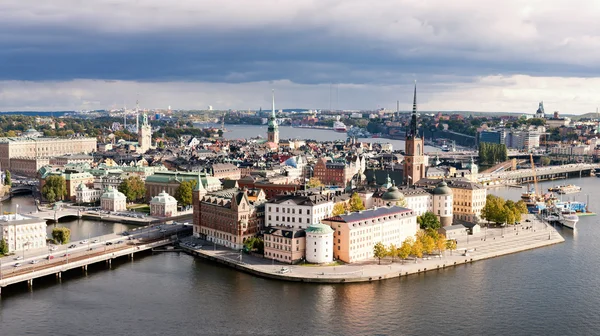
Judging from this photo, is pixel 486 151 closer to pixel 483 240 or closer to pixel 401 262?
pixel 483 240

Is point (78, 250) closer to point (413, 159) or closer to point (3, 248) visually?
point (3, 248)

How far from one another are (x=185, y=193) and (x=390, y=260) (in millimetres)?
34103

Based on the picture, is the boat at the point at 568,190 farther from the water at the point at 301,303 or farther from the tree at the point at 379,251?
the tree at the point at 379,251

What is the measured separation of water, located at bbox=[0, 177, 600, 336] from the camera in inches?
1580

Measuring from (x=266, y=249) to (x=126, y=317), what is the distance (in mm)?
15590

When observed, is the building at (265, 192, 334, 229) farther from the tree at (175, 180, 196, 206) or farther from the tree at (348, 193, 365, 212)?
the tree at (175, 180, 196, 206)

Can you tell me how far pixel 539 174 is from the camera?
431 feet

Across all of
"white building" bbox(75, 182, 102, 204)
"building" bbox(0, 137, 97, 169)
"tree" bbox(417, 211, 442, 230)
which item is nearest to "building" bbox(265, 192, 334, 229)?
"tree" bbox(417, 211, 442, 230)

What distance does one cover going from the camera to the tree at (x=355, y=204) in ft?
208

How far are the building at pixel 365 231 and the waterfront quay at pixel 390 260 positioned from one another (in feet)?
4.15

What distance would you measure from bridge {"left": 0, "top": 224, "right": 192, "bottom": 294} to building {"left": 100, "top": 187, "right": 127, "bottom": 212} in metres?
15.4

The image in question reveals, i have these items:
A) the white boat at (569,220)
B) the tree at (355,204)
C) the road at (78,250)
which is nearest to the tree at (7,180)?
the road at (78,250)

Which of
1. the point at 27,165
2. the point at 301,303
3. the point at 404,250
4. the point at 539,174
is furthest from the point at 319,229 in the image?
the point at 539,174

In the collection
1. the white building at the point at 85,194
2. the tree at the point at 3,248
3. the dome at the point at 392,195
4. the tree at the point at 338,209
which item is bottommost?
the tree at the point at 3,248
